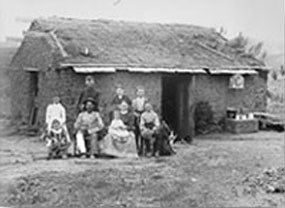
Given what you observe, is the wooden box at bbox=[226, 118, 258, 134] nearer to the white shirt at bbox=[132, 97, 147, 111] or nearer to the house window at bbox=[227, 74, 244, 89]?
the house window at bbox=[227, 74, 244, 89]

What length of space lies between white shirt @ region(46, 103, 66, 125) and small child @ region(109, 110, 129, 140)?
56 centimetres

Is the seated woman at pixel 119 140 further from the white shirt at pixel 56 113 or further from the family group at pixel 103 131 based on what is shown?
the white shirt at pixel 56 113

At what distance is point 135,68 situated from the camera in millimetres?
8633

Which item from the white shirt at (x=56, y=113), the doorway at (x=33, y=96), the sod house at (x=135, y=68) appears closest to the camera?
the white shirt at (x=56, y=113)

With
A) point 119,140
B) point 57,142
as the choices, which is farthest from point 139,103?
point 57,142

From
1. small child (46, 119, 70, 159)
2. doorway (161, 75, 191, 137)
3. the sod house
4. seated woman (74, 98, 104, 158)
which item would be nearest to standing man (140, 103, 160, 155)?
seated woman (74, 98, 104, 158)

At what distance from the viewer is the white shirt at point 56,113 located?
753 centimetres

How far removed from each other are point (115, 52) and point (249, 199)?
3961 mm

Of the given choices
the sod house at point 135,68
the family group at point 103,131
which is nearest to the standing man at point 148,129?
the family group at point 103,131

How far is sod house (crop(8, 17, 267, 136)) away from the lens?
8.38 metres

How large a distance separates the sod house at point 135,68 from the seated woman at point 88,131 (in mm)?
601

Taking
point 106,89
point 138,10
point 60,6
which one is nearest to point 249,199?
point 138,10

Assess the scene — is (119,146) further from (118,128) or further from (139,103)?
(139,103)

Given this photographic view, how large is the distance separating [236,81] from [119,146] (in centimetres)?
317
